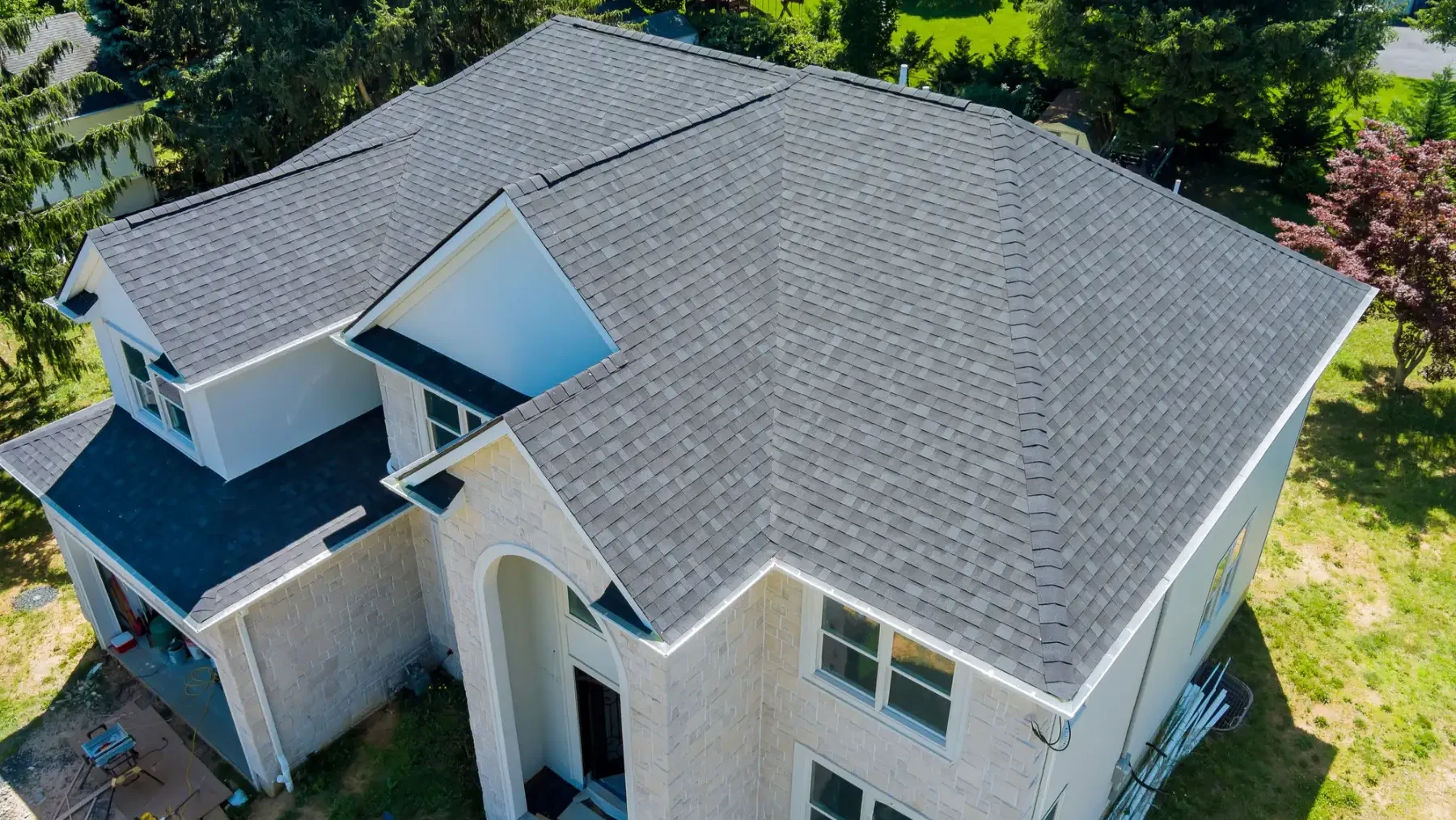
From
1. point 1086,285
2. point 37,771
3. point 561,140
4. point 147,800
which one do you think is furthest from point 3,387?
point 1086,285

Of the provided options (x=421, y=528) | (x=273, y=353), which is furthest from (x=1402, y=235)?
(x=273, y=353)

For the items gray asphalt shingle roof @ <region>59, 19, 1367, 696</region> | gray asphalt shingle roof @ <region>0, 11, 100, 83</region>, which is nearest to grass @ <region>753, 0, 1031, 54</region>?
gray asphalt shingle roof @ <region>0, 11, 100, 83</region>

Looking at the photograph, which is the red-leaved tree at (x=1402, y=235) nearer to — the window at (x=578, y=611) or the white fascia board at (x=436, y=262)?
the window at (x=578, y=611)

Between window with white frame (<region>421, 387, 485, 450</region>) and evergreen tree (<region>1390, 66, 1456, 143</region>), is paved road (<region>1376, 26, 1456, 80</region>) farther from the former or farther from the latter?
window with white frame (<region>421, 387, 485, 450</region>)

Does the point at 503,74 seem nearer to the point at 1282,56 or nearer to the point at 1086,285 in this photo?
the point at 1086,285

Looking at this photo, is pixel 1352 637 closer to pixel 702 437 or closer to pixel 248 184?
pixel 702 437
